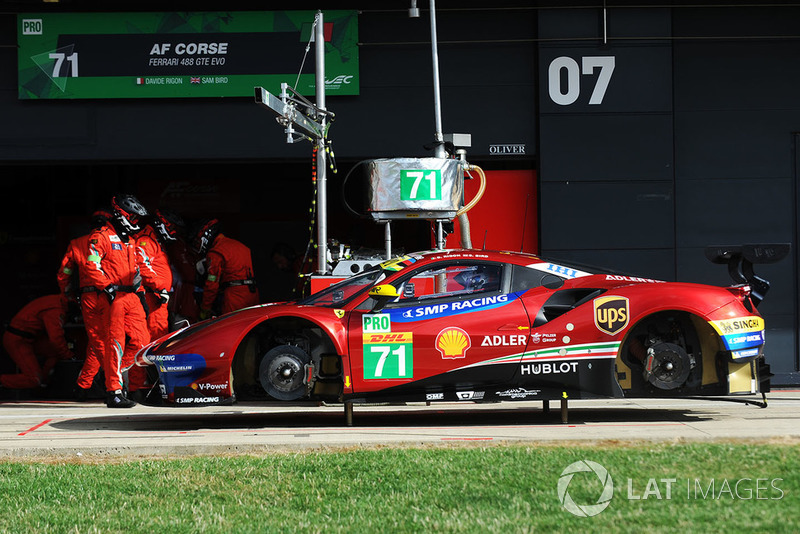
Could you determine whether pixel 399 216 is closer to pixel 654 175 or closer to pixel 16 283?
pixel 654 175

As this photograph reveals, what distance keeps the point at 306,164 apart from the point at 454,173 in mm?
4257

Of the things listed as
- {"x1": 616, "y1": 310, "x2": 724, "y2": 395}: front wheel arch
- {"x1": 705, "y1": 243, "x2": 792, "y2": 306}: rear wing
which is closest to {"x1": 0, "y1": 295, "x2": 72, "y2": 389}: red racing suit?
{"x1": 616, "y1": 310, "x2": 724, "y2": 395}: front wheel arch

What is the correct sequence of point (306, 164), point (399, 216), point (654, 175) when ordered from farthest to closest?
point (306, 164), point (654, 175), point (399, 216)

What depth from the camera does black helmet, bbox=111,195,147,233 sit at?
1031 cm

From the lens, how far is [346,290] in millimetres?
8258

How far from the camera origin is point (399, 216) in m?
9.93

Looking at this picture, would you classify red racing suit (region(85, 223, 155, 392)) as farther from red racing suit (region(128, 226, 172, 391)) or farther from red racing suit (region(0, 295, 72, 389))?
red racing suit (region(0, 295, 72, 389))

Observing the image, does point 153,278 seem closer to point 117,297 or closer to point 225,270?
point 117,297

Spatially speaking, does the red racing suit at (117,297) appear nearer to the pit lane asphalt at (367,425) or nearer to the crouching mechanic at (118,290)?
the crouching mechanic at (118,290)

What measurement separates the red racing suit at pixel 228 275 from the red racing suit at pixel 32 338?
1651 mm

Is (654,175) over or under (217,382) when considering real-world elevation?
over

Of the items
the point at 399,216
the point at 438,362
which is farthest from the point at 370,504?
the point at 399,216

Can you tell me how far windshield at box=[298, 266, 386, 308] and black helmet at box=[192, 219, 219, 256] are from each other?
3.56m

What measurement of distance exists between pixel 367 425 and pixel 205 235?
415cm
